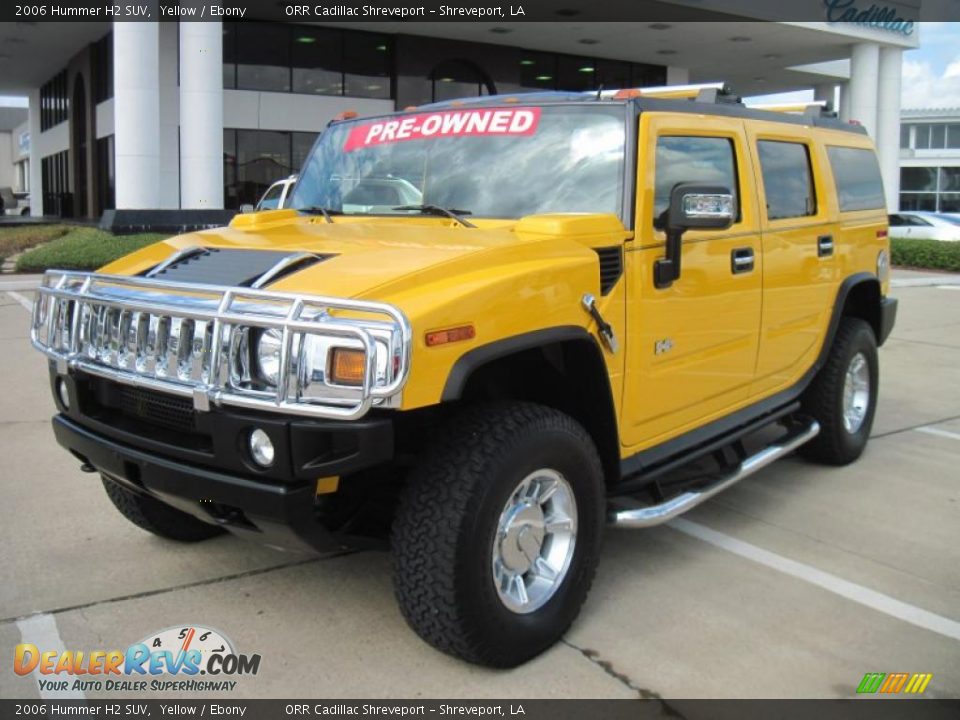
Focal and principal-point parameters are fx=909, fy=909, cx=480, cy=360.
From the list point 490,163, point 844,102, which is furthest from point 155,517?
point 844,102

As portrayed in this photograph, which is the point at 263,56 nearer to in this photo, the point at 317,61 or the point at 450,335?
the point at 317,61

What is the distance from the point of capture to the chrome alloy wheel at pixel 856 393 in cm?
559

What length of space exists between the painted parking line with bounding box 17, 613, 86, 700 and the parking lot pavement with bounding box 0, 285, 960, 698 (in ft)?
0.04

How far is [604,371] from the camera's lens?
3.41 meters

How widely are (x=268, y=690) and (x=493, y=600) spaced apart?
82 centimetres

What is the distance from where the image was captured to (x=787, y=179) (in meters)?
4.82

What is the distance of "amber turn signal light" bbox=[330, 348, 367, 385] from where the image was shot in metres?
2.67

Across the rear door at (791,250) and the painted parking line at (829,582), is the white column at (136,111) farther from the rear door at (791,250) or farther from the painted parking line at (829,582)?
the painted parking line at (829,582)

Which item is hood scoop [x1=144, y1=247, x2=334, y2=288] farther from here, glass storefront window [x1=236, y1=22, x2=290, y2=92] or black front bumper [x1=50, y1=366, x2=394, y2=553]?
glass storefront window [x1=236, y1=22, x2=290, y2=92]

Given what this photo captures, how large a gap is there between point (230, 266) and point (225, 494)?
33.7 inches

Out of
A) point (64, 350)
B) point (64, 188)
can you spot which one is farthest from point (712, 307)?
point (64, 188)

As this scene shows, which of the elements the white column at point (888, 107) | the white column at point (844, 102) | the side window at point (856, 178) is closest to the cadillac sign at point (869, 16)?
the white column at point (888, 107)

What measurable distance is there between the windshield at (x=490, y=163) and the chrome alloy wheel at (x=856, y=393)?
102 inches

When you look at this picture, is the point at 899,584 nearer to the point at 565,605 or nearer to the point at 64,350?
the point at 565,605
